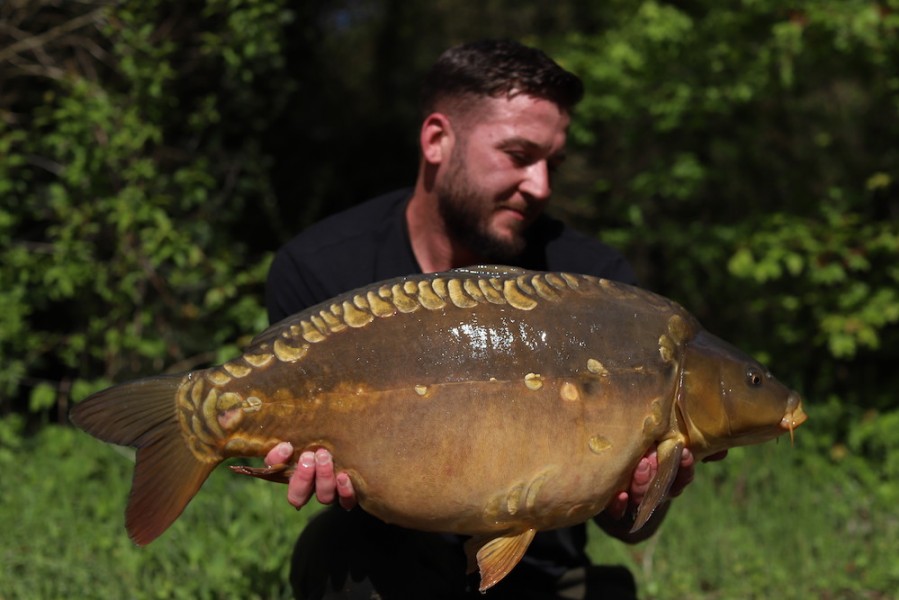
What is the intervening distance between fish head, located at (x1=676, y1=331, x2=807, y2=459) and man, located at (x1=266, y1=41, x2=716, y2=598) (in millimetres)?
367

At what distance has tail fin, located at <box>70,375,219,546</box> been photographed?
171 centimetres

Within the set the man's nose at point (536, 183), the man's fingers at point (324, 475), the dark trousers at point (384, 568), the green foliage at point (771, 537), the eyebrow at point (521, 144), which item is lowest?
the green foliage at point (771, 537)

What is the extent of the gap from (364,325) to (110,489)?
1878mm

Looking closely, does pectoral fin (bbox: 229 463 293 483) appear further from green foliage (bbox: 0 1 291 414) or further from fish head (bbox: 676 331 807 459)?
green foliage (bbox: 0 1 291 414)

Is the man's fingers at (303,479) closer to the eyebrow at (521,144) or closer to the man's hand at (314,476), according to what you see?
the man's hand at (314,476)

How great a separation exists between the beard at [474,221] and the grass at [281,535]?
0.98m

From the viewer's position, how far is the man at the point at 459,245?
213cm

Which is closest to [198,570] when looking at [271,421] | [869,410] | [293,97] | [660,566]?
[271,421]

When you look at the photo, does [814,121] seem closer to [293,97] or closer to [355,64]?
[293,97]

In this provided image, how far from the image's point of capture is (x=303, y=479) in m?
1.75

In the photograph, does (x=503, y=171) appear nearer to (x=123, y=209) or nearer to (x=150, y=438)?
(x=150, y=438)

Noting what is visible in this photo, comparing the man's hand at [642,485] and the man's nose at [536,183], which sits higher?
the man's nose at [536,183]

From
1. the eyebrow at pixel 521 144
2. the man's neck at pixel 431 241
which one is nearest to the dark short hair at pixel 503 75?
the eyebrow at pixel 521 144

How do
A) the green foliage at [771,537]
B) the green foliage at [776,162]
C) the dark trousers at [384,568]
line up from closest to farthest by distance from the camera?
the dark trousers at [384,568] < the green foliage at [771,537] < the green foliage at [776,162]
